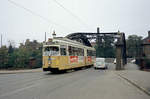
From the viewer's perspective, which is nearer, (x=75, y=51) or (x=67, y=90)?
(x=67, y=90)

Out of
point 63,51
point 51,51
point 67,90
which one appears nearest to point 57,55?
point 51,51

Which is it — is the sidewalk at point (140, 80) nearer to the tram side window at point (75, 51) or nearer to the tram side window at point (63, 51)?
the tram side window at point (63, 51)

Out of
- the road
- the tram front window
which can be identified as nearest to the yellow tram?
the tram front window

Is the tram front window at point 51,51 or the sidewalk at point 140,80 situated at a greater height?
the tram front window at point 51,51

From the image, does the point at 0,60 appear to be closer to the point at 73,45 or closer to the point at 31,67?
the point at 31,67

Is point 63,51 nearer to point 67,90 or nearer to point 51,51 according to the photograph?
point 51,51

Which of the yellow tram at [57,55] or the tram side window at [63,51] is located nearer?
the yellow tram at [57,55]

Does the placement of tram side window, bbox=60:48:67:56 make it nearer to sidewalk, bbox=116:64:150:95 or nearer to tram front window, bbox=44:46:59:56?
tram front window, bbox=44:46:59:56

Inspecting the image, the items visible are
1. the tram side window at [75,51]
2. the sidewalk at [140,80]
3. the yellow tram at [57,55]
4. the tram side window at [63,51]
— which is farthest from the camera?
Answer: the tram side window at [75,51]

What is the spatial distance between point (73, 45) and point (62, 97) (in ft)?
49.8

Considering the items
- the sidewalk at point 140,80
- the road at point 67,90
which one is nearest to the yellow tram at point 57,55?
the road at point 67,90

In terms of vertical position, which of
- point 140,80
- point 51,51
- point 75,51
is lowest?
point 140,80

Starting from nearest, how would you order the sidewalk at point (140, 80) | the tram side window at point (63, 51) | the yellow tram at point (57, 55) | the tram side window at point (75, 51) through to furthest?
the sidewalk at point (140, 80) < the yellow tram at point (57, 55) < the tram side window at point (63, 51) < the tram side window at point (75, 51)

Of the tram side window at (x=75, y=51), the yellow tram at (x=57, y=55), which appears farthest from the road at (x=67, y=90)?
the tram side window at (x=75, y=51)
